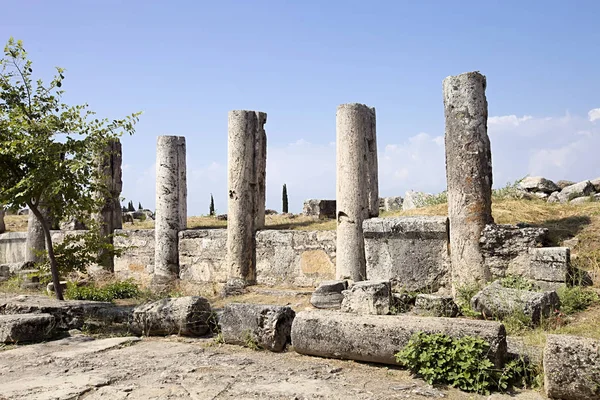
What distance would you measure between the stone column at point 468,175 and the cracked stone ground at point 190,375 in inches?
150

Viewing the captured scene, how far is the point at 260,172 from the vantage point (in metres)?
12.8

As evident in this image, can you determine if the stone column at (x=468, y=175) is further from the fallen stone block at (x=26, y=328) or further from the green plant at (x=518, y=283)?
the fallen stone block at (x=26, y=328)

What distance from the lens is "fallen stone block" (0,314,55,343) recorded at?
7.82m

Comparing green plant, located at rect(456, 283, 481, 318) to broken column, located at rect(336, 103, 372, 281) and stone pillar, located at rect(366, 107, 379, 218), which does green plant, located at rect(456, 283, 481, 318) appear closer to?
broken column, located at rect(336, 103, 372, 281)

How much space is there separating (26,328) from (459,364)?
6.06 metres

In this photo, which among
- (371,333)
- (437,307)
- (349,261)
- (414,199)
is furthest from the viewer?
(414,199)

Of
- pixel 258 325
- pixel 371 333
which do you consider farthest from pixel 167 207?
pixel 371 333

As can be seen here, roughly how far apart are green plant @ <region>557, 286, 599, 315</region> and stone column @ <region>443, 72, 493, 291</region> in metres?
1.39

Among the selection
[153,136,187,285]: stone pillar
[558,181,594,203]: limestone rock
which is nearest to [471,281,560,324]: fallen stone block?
[558,181,594,203]: limestone rock

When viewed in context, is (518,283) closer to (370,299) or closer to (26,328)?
(370,299)

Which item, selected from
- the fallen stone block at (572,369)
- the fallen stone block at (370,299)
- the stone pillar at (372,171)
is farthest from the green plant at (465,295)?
the fallen stone block at (572,369)

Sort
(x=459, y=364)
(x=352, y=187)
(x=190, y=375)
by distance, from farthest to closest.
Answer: (x=352, y=187) → (x=190, y=375) → (x=459, y=364)

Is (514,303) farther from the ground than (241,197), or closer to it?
closer to it

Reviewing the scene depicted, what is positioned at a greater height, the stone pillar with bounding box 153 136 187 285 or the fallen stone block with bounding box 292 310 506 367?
the stone pillar with bounding box 153 136 187 285
